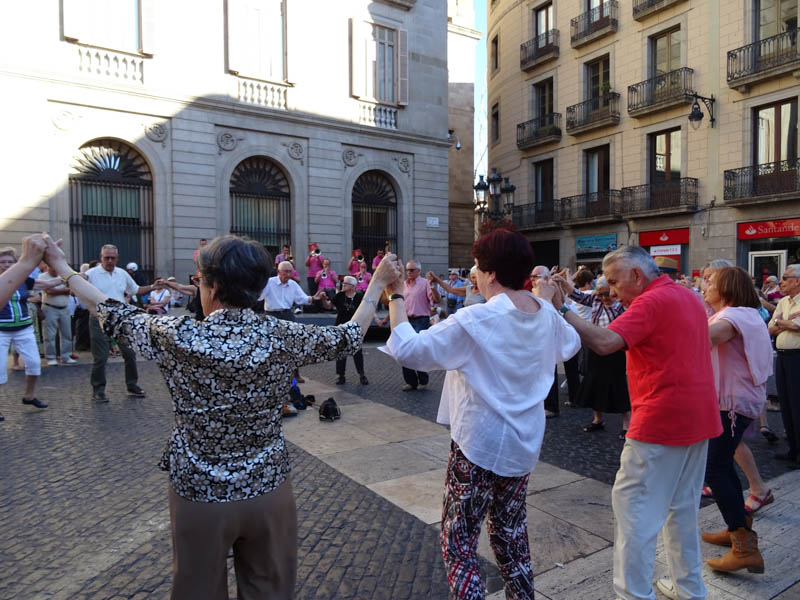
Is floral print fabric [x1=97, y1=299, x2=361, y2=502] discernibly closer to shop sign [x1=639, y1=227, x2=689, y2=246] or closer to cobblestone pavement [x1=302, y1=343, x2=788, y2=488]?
cobblestone pavement [x1=302, y1=343, x2=788, y2=488]

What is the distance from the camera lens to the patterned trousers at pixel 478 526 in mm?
2363

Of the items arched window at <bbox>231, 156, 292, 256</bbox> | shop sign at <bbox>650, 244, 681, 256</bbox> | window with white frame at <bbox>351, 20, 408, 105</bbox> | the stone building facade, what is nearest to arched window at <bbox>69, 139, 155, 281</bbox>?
the stone building facade

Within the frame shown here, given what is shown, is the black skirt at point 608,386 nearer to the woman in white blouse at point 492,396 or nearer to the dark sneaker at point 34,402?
the woman in white blouse at point 492,396

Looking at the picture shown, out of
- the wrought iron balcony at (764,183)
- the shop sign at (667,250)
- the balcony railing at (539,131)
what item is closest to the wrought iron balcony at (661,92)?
the wrought iron balcony at (764,183)

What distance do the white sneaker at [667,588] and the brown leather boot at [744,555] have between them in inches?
15.4

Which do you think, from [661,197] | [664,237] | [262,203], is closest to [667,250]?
[664,237]

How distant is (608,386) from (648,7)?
22.4 metres

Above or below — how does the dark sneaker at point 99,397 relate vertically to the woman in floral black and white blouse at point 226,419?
below

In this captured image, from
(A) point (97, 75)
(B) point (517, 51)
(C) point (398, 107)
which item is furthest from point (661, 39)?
(A) point (97, 75)

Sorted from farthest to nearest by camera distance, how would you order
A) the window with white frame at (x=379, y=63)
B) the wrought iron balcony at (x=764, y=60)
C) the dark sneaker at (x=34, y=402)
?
the window with white frame at (x=379, y=63)
the wrought iron balcony at (x=764, y=60)
the dark sneaker at (x=34, y=402)

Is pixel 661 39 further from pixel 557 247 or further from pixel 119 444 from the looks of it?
pixel 119 444

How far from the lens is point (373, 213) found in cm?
2147

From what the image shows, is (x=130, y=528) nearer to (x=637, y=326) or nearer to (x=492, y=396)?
(x=492, y=396)

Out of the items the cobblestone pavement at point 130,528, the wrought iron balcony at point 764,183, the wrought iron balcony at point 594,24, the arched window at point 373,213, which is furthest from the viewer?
the wrought iron balcony at point 594,24
